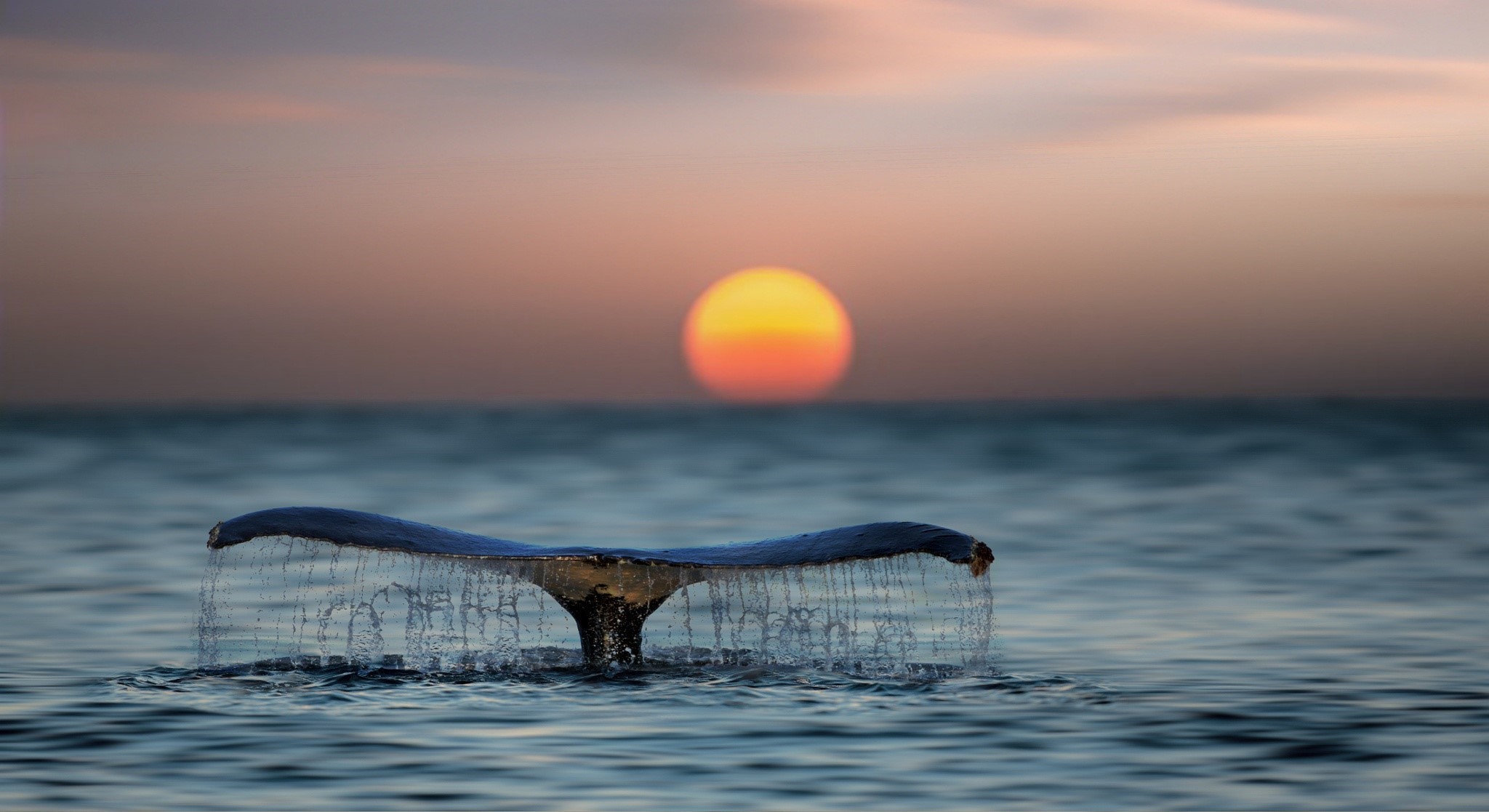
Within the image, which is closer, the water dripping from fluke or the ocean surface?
the ocean surface

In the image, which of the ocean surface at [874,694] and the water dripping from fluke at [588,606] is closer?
the ocean surface at [874,694]

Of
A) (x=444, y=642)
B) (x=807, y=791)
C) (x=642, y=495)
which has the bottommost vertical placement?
(x=807, y=791)

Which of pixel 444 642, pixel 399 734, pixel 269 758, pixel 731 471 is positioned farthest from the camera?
pixel 731 471

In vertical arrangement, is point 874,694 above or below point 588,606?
below

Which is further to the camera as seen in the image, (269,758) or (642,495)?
(642,495)

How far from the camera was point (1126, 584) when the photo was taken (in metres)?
23.0

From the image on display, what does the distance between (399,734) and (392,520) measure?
1.66 meters

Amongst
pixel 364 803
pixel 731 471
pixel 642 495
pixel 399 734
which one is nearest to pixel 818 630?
pixel 399 734

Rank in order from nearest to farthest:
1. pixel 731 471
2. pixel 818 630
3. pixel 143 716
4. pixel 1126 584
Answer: pixel 143 716
pixel 818 630
pixel 1126 584
pixel 731 471

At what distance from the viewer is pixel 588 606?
44.3ft

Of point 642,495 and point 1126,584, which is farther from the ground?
point 642,495

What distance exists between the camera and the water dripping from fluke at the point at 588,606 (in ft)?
40.5

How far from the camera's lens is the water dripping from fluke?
12344 millimetres

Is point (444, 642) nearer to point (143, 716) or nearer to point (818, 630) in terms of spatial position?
point (818, 630)
